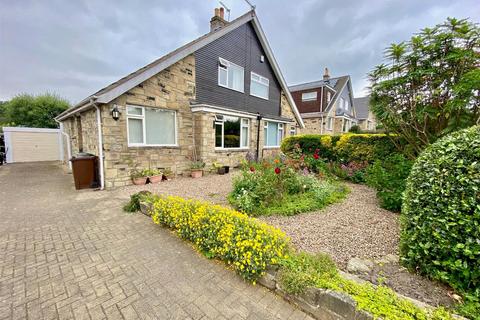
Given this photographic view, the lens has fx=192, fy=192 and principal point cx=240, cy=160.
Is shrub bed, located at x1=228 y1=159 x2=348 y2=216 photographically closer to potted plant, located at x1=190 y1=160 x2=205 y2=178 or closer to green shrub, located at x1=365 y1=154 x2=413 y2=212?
green shrub, located at x1=365 y1=154 x2=413 y2=212

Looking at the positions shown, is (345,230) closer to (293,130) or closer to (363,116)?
(293,130)

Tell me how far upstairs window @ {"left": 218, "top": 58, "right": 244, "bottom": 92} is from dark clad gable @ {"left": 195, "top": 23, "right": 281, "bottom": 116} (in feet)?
0.70

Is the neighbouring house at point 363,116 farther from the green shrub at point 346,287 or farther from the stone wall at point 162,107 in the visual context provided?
the green shrub at point 346,287

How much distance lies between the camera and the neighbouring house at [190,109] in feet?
21.5

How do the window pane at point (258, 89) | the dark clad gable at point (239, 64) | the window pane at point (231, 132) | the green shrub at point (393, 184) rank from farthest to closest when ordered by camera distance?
the window pane at point (258, 89), the window pane at point (231, 132), the dark clad gable at point (239, 64), the green shrub at point (393, 184)

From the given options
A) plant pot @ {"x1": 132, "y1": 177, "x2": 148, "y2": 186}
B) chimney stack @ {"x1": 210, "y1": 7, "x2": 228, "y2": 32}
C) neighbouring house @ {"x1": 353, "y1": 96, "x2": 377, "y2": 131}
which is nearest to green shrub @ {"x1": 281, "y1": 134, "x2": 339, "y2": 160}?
plant pot @ {"x1": 132, "y1": 177, "x2": 148, "y2": 186}


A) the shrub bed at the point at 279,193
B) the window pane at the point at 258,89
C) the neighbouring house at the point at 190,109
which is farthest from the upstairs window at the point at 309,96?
the shrub bed at the point at 279,193

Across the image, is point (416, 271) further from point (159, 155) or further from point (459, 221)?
point (159, 155)

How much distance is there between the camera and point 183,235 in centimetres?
326

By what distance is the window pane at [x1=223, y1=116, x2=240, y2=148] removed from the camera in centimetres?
973

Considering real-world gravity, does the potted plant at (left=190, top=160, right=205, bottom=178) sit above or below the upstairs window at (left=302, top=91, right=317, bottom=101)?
below

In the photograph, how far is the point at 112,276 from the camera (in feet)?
7.89

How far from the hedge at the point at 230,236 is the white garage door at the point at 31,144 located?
17379mm

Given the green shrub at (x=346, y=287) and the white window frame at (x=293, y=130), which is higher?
the white window frame at (x=293, y=130)
